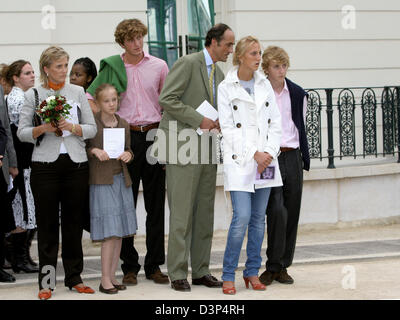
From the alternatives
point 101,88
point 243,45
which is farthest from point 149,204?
point 243,45

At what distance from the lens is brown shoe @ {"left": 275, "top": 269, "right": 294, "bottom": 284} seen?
6.92 metres

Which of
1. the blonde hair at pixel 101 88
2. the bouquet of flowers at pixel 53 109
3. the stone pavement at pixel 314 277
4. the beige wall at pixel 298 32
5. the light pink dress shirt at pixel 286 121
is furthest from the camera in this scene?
the beige wall at pixel 298 32

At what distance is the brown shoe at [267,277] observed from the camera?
22.6 feet

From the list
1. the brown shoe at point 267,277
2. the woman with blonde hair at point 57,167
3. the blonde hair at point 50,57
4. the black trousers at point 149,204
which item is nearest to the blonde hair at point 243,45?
the black trousers at point 149,204

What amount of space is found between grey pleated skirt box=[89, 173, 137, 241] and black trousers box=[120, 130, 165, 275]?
1.02 feet

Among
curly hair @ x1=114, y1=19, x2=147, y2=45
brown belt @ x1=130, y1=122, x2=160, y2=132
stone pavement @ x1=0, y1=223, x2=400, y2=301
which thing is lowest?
stone pavement @ x1=0, y1=223, x2=400, y2=301

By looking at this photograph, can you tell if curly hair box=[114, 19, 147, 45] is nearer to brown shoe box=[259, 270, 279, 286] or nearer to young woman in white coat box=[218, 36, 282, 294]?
young woman in white coat box=[218, 36, 282, 294]

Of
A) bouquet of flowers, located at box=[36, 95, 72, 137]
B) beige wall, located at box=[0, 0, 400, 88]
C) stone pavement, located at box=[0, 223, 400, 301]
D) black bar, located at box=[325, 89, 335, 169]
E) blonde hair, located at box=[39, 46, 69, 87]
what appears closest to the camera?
bouquet of flowers, located at box=[36, 95, 72, 137]

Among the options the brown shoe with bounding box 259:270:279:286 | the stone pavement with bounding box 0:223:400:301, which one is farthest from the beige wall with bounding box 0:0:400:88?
the brown shoe with bounding box 259:270:279:286

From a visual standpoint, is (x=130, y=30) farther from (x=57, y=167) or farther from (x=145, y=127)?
(x=57, y=167)

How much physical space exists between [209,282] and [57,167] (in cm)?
155

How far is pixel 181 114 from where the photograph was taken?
21.8 ft

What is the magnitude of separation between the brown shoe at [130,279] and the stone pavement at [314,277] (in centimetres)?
8

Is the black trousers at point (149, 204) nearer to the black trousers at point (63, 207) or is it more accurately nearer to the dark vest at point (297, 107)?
the black trousers at point (63, 207)
